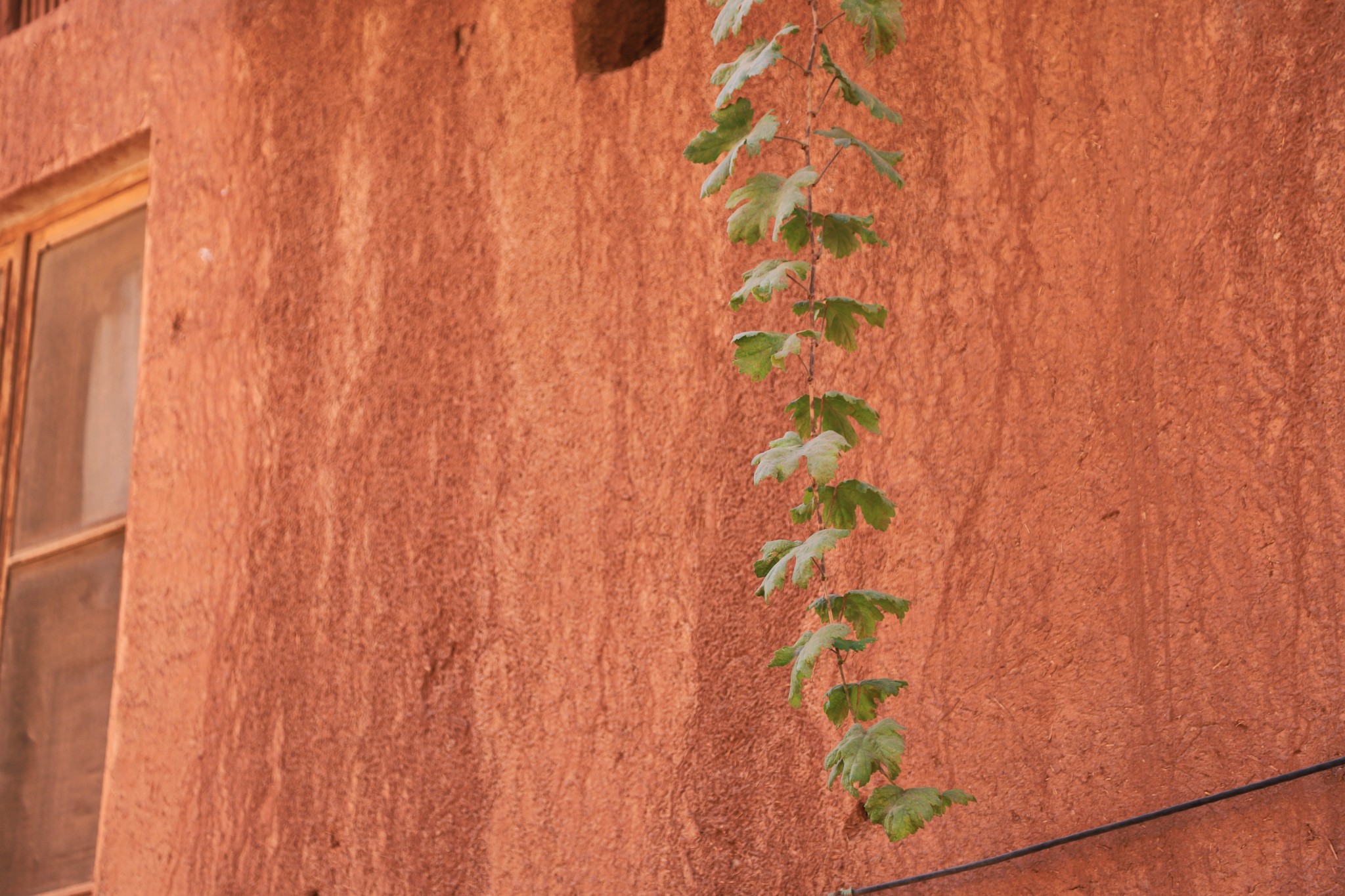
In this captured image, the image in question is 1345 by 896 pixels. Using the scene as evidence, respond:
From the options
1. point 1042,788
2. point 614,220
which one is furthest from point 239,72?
point 1042,788

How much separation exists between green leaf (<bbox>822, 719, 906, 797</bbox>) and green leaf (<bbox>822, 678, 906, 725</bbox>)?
0.12 ft

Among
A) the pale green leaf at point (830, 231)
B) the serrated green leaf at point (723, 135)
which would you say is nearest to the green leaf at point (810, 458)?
the pale green leaf at point (830, 231)

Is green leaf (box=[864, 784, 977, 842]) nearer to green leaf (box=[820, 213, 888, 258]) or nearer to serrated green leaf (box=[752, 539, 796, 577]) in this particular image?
serrated green leaf (box=[752, 539, 796, 577])

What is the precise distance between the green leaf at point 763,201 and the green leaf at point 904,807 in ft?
2.42

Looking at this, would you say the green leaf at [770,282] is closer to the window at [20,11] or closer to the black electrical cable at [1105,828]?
the black electrical cable at [1105,828]

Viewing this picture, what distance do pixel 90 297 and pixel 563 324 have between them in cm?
157

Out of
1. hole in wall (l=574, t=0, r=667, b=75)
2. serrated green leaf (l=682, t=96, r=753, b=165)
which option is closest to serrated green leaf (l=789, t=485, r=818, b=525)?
serrated green leaf (l=682, t=96, r=753, b=165)

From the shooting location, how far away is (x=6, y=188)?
162 inches

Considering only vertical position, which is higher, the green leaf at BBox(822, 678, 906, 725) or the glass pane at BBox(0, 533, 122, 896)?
the glass pane at BBox(0, 533, 122, 896)

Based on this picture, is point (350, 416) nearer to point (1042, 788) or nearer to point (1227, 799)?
point (1042, 788)

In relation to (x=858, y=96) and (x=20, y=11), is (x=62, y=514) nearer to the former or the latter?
(x=20, y=11)

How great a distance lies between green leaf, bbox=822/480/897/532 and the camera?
7.23ft

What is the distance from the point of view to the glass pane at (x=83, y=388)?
3896 millimetres

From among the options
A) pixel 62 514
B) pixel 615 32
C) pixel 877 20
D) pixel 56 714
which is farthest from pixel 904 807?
pixel 62 514
